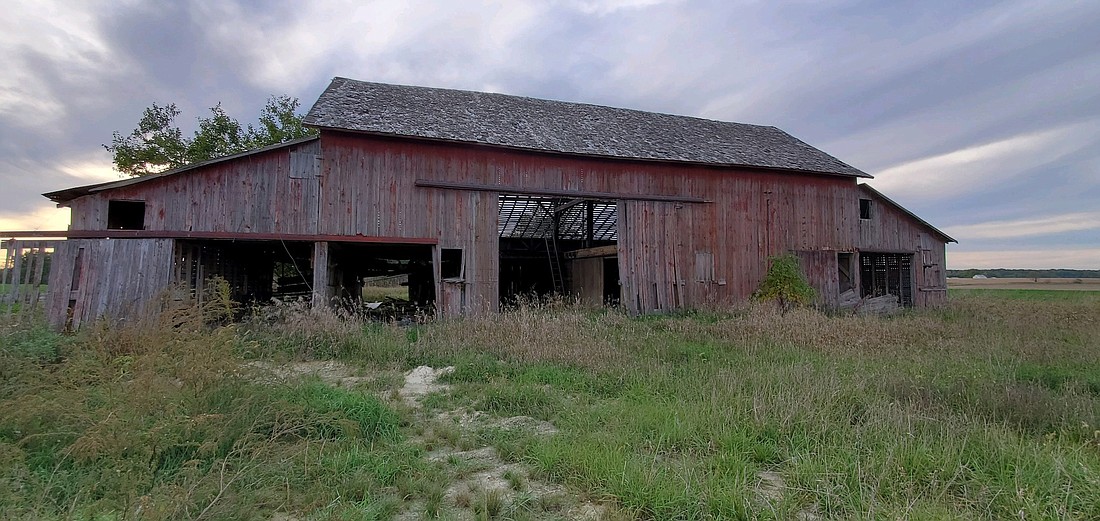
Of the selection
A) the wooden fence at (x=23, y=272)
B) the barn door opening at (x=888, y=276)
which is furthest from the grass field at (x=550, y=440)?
the barn door opening at (x=888, y=276)

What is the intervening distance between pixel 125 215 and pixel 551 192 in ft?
38.9

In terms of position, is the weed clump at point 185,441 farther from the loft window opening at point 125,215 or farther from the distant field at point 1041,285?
the distant field at point 1041,285

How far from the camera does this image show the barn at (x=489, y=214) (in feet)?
39.6

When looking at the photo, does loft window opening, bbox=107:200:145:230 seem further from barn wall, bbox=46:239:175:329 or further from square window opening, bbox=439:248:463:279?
square window opening, bbox=439:248:463:279

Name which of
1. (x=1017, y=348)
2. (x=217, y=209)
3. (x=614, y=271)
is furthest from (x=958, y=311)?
(x=217, y=209)

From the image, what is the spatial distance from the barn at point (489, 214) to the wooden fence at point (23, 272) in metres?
0.24

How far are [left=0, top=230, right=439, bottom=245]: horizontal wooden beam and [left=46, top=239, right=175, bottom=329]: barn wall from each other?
148 mm

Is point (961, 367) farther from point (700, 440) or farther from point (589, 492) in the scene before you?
point (589, 492)

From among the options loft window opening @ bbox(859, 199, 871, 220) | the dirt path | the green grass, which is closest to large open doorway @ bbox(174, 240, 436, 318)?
the dirt path

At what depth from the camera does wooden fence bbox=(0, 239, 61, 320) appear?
10.8m

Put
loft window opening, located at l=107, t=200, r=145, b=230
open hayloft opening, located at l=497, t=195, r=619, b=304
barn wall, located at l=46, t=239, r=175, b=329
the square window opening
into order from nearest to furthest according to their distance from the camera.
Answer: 1. barn wall, located at l=46, t=239, r=175, b=329
2. loft window opening, located at l=107, t=200, r=145, b=230
3. the square window opening
4. open hayloft opening, located at l=497, t=195, r=619, b=304

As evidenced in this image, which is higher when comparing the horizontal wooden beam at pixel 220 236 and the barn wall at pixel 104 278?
the horizontal wooden beam at pixel 220 236

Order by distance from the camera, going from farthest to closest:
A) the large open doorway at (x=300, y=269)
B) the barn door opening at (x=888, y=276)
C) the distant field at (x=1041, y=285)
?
the distant field at (x=1041, y=285) < the barn door opening at (x=888, y=276) < the large open doorway at (x=300, y=269)

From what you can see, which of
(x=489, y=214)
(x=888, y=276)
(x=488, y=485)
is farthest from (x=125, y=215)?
(x=888, y=276)
